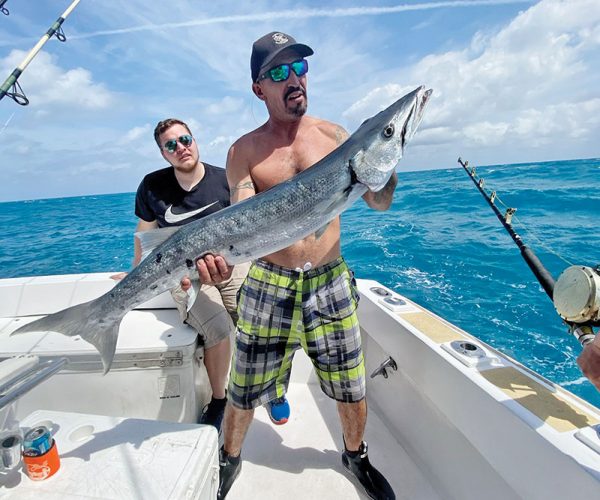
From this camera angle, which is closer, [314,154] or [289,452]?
[314,154]

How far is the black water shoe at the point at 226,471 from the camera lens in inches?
96.3

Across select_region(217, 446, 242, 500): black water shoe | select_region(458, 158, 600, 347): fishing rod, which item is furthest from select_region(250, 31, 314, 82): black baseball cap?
select_region(217, 446, 242, 500): black water shoe

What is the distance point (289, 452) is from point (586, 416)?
2.06 metres

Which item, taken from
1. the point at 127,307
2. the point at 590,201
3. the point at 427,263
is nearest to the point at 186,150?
the point at 127,307

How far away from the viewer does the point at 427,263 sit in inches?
385

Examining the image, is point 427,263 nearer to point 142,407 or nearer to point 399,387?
point 399,387

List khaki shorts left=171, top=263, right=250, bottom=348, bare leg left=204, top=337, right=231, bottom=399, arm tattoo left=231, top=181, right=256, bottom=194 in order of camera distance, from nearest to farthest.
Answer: arm tattoo left=231, top=181, right=256, bottom=194 → khaki shorts left=171, top=263, right=250, bottom=348 → bare leg left=204, top=337, right=231, bottom=399

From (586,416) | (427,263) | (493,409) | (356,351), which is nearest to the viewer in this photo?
(586,416)

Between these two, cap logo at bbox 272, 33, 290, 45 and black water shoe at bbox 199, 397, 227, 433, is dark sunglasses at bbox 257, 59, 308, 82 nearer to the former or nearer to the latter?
cap logo at bbox 272, 33, 290, 45

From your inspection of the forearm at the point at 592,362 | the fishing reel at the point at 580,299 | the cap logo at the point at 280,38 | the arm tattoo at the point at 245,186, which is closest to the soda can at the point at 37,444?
the arm tattoo at the point at 245,186

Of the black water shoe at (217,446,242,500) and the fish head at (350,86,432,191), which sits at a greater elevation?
the fish head at (350,86,432,191)

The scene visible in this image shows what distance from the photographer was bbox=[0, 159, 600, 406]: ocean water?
20.2 ft

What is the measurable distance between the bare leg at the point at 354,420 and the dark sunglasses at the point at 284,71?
6.95 ft

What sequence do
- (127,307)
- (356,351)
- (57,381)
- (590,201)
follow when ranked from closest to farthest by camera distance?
(127,307) → (356,351) → (57,381) → (590,201)
